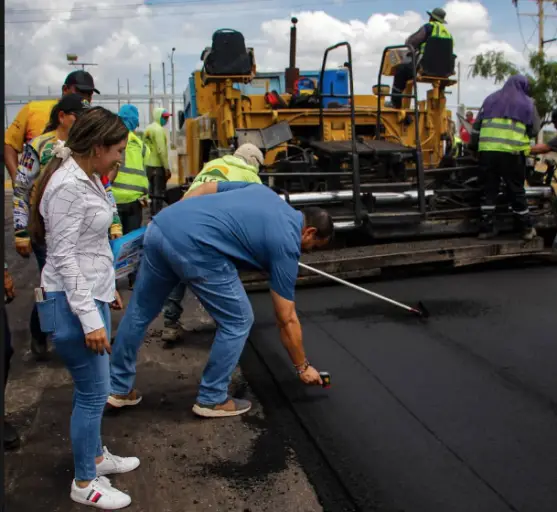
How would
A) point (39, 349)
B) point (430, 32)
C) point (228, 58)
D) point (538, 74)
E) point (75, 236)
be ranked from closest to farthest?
point (75, 236) → point (39, 349) → point (228, 58) → point (430, 32) → point (538, 74)

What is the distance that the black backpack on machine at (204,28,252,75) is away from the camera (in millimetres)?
7312

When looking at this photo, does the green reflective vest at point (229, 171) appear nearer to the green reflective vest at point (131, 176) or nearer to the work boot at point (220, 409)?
the green reflective vest at point (131, 176)

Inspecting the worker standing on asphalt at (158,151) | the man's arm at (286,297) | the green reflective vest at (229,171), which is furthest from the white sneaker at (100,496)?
the worker standing on asphalt at (158,151)

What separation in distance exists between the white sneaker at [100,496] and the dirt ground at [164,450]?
1.5 inches

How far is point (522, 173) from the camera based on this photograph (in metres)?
6.38

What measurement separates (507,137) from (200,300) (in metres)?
4.22

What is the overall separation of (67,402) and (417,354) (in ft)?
6.78

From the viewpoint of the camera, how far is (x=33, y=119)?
4383mm

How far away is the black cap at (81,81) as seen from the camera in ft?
14.0

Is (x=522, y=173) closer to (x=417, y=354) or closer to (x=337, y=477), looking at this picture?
(x=417, y=354)

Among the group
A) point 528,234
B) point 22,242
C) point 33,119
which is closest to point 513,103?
Answer: point 528,234

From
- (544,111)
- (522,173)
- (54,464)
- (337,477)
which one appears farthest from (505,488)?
(544,111)

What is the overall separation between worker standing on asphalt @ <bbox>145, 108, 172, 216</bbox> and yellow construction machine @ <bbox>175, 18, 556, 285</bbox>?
56 cm

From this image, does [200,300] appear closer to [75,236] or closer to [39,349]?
[75,236]
